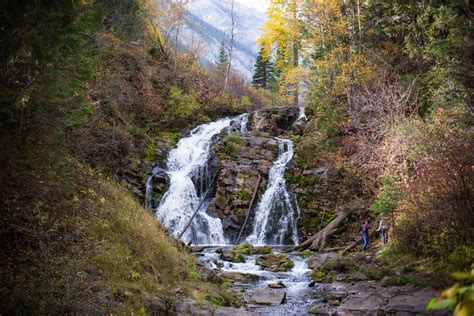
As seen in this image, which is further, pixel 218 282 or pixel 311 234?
pixel 311 234

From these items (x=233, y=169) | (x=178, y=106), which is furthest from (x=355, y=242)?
(x=178, y=106)

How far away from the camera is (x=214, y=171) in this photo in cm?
2334

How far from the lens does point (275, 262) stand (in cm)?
1520

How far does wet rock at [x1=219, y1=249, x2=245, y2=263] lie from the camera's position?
15.4 m

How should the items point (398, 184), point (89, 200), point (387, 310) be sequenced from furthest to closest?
point (398, 184) < point (89, 200) < point (387, 310)

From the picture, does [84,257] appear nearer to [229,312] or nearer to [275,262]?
[229,312]

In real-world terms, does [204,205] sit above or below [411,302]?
below

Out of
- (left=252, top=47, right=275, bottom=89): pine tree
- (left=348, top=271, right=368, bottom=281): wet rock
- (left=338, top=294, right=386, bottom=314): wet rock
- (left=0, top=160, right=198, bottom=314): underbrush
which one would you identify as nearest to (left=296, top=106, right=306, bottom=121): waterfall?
(left=348, top=271, right=368, bottom=281): wet rock

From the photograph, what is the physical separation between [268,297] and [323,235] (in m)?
7.80

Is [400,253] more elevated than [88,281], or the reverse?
[400,253]

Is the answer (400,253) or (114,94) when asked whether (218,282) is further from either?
(114,94)

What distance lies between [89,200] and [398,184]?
412 inches

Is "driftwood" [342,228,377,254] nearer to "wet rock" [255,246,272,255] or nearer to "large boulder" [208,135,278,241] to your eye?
"wet rock" [255,246,272,255]

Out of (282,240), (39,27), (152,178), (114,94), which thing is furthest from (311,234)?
(39,27)
